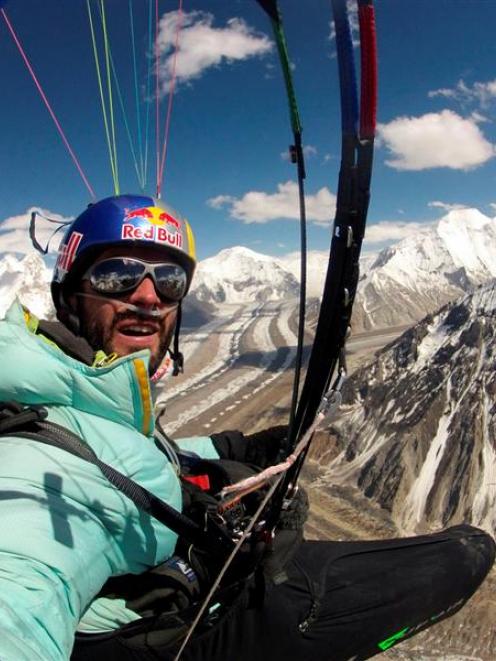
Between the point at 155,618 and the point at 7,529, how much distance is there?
113 cm

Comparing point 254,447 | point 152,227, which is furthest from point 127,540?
point 254,447

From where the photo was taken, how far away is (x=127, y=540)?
→ 2.36 meters

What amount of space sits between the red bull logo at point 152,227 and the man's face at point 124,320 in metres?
0.10

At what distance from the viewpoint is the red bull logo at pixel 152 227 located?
11.9 feet

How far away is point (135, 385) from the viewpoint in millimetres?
2654

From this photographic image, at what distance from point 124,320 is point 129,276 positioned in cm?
34

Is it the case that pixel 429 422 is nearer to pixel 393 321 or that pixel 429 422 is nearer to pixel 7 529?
pixel 7 529

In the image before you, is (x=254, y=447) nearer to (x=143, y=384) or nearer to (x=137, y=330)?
(x=137, y=330)

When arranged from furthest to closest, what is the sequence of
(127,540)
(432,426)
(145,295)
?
(432,426)
(145,295)
(127,540)

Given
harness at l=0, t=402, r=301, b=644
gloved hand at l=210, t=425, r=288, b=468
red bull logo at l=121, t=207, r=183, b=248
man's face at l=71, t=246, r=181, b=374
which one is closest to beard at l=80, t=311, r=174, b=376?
man's face at l=71, t=246, r=181, b=374

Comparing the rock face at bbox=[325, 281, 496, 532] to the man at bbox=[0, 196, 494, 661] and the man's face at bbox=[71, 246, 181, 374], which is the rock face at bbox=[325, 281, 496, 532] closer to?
the man at bbox=[0, 196, 494, 661]

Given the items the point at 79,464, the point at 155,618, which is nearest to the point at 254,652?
the point at 155,618

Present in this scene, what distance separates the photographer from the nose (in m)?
3.49

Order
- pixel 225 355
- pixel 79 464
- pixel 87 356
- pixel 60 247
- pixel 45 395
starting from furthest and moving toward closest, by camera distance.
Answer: pixel 225 355, pixel 60 247, pixel 87 356, pixel 45 395, pixel 79 464
